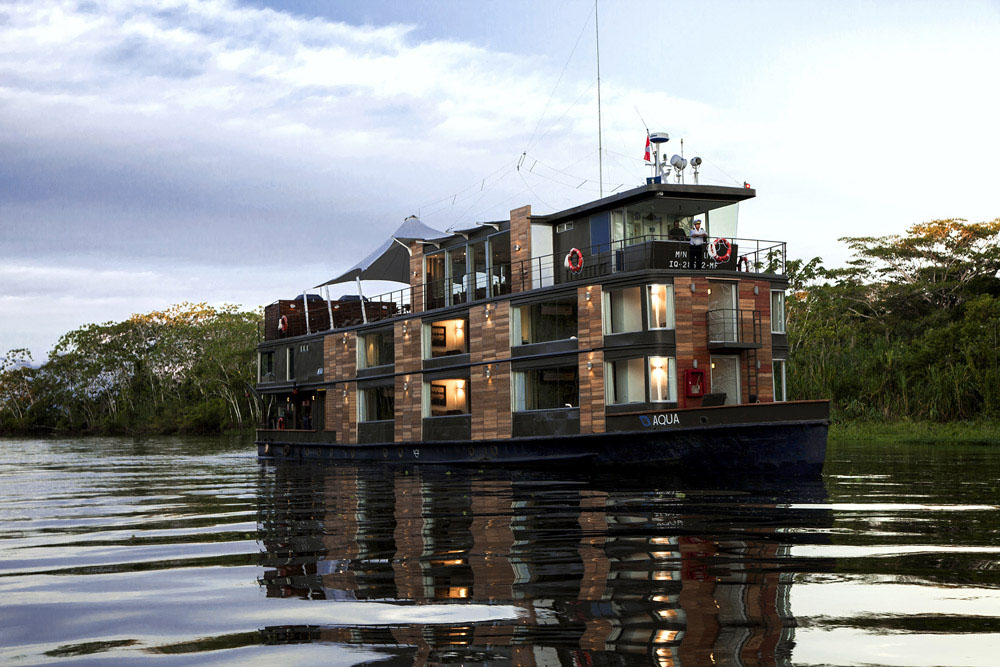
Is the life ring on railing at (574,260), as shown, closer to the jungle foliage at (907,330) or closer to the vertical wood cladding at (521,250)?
the vertical wood cladding at (521,250)

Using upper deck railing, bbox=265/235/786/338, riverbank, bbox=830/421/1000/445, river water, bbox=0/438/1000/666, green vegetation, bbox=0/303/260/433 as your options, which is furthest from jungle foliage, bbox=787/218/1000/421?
green vegetation, bbox=0/303/260/433

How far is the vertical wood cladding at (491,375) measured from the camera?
23.3 m

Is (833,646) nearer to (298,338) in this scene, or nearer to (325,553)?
(325,553)

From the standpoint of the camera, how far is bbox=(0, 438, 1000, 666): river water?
5.06 meters

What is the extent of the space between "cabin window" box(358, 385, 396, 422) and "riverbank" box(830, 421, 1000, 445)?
1802 cm

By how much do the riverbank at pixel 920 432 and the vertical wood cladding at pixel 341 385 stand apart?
18.9 m

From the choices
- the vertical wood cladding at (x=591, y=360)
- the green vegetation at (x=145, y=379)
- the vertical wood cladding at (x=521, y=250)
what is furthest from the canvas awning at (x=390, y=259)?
the green vegetation at (x=145, y=379)

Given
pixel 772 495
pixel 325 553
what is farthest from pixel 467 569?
pixel 772 495

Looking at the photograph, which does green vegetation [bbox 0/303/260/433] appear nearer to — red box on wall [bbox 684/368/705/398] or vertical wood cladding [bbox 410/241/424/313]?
vertical wood cladding [bbox 410/241/424/313]

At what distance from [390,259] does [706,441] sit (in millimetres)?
16702

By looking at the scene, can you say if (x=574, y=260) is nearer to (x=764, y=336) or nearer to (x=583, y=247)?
(x=583, y=247)

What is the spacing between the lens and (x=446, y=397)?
1035 inches

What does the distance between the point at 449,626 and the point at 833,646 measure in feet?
7.11

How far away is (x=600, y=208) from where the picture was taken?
2223cm
